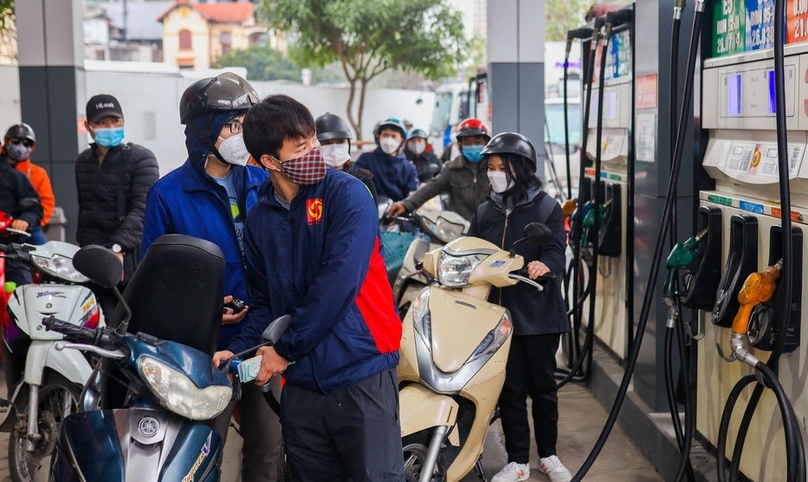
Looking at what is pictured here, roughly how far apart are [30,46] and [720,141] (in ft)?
25.7

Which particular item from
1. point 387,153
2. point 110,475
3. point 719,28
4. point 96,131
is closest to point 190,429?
point 110,475

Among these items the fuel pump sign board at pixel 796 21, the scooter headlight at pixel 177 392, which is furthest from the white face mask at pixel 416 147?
the scooter headlight at pixel 177 392

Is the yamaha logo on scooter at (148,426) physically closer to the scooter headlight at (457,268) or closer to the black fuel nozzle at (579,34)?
the scooter headlight at (457,268)

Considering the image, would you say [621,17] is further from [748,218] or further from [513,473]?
[513,473]

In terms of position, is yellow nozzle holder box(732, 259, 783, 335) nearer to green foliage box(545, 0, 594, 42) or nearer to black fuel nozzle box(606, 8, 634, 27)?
black fuel nozzle box(606, 8, 634, 27)

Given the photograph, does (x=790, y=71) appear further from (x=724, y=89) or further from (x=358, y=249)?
(x=358, y=249)

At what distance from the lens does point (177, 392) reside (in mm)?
2744

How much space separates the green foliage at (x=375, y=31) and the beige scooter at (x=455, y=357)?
2102cm

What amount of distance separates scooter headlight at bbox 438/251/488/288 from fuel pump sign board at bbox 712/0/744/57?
4.25ft

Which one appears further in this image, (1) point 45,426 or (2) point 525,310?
(2) point 525,310

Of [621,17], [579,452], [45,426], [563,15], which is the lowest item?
[579,452]

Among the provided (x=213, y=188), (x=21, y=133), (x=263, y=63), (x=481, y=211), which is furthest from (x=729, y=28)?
(x=263, y=63)

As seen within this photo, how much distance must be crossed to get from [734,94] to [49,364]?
3064 millimetres

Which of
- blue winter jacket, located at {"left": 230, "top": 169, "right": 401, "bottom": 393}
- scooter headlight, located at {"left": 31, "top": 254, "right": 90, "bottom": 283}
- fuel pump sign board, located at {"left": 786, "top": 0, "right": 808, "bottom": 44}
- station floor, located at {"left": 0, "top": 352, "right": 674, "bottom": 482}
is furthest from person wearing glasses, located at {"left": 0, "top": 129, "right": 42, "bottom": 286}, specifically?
fuel pump sign board, located at {"left": 786, "top": 0, "right": 808, "bottom": 44}
